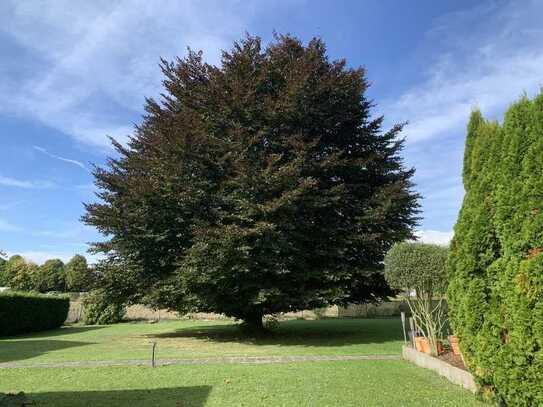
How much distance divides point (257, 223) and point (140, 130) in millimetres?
8128

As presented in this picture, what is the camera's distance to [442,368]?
24.3 ft

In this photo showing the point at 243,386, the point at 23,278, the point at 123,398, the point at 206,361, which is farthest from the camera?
the point at 23,278

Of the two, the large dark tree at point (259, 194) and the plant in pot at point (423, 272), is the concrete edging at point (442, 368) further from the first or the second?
the large dark tree at point (259, 194)

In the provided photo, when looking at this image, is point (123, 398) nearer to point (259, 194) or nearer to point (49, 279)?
point (259, 194)

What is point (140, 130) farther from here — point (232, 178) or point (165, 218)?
point (232, 178)

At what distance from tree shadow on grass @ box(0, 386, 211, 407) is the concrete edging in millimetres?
4058

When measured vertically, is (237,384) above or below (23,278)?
below

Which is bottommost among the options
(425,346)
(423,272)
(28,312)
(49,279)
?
(425,346)

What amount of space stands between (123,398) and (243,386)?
1903 mm

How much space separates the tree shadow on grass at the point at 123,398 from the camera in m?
5.75

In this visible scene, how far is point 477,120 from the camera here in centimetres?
608

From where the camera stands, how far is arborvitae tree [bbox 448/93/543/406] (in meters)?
4.09

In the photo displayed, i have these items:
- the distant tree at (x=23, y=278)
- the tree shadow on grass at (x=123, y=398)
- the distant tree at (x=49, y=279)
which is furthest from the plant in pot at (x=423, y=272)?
the distant tree at (x=49, y=279)

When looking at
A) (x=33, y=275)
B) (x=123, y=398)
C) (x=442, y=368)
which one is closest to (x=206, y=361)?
(x=123, y=398)
